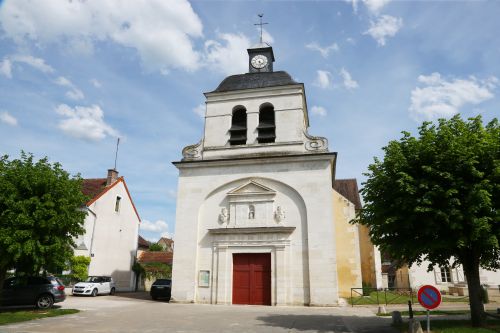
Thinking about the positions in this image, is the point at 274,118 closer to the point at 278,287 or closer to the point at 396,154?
the point at 278,287

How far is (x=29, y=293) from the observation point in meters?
14.9

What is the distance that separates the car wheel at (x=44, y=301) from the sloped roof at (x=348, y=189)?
948 inches

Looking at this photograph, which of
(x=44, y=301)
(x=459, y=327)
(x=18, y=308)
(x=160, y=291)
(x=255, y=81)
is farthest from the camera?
(x=255, y=81)

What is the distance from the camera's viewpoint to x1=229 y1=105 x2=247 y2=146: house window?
20.0 m

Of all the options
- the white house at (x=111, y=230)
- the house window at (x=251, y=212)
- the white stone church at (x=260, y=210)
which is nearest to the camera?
the white stone church at (x=260, y=210)

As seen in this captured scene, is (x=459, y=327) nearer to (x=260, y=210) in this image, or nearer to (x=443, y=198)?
(x=443, y=198)

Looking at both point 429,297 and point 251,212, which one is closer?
point 429,297

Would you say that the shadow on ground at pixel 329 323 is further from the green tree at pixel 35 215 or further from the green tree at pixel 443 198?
the green tree at pixel 35 215

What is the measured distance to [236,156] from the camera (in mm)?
19375

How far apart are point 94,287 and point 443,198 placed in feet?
66.4

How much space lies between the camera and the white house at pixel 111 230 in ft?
84.8

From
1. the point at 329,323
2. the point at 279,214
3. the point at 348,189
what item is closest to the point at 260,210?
the point at 279,214

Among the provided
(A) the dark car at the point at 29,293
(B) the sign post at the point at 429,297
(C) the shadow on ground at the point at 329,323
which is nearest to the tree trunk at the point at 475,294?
(C) the shadow on ground at the point at 329,323

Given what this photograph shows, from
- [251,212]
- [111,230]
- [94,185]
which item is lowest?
[251,212]
